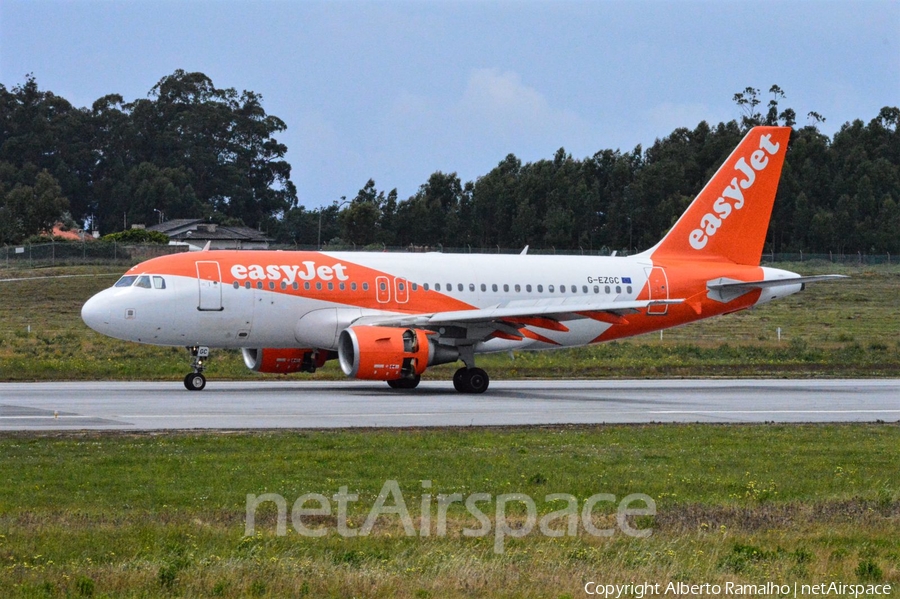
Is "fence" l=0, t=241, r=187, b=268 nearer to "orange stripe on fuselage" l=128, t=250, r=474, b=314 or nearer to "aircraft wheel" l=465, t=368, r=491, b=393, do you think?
"orange stripe on fuselage" l=128, t=250, r=474, b=314

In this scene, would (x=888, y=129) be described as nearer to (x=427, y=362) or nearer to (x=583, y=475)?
(x=427, y=362)

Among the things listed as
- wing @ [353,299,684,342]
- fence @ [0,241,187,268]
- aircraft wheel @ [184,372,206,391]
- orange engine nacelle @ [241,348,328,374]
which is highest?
fence @ [0,241,187,268]

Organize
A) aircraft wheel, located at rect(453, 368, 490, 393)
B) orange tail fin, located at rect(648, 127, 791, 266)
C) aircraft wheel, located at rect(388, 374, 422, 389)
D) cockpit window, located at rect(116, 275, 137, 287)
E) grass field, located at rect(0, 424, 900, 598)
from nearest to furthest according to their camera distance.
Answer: grass field, located at rect(0, 424, 900, 598) → cockpit window, located at rect(116, 275, 137, 287) → aircraft wheel, located at rect(453, 368, 490, 393) → aircraft wheel, located at rect(388, 374, 422, 389) → orange tail fin, located at rect(648, 127, 791, 266)

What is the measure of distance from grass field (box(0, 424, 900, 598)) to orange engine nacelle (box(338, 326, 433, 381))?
8426 mm

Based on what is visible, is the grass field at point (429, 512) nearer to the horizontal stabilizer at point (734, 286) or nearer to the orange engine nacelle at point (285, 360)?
the orange engine nacelle at point (285, 360)

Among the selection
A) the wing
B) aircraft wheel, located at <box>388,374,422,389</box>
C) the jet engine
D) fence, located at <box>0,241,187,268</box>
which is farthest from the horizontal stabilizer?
fence, located at <box>0,241,187,268</box>

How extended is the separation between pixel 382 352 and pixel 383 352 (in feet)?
0.09

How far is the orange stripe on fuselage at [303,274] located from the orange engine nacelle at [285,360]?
1927 mm

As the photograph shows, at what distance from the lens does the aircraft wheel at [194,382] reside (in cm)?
2978

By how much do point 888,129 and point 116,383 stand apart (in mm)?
97085

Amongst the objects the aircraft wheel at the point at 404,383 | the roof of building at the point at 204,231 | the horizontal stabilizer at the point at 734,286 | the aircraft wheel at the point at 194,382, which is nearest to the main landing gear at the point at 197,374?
Result: the aircraft wheel at the point at 194,382

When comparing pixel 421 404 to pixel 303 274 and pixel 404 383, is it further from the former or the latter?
pixel 303 274

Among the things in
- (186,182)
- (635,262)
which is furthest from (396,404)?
(186,182)

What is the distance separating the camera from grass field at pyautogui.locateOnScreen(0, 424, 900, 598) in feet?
33.6
